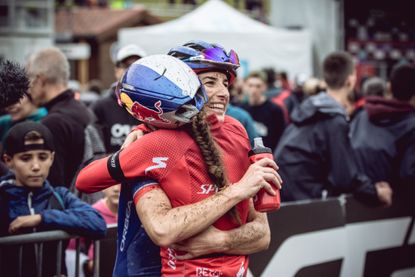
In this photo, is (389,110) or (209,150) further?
(389,110)

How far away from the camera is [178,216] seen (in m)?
3.14

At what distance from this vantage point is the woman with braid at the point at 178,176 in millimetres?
3146

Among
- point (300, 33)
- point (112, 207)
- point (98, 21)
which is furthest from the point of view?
point (98, 21)

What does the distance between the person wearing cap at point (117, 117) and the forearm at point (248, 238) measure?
3.21m

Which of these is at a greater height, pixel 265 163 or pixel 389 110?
pixel 265 163

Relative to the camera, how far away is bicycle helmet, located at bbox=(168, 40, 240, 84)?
3.39 metres

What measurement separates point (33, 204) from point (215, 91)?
1663 millimetres

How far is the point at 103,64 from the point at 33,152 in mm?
48297

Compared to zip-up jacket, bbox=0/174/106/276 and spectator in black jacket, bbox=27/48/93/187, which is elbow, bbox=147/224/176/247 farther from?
spectator in black jacket, bbox=27/48/93/187

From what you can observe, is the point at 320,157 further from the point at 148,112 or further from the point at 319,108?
the point at 148,112

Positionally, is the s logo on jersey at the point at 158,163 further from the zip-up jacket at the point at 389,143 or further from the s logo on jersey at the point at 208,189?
the zip-up jacket at the point at 389,143

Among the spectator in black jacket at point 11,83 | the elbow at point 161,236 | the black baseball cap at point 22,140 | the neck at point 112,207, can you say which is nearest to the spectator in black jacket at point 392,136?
the neck at point 112,207

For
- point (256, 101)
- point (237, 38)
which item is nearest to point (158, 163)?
point (256, 101)

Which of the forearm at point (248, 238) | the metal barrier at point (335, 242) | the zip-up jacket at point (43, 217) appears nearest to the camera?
the forearm at point (248, 238)
